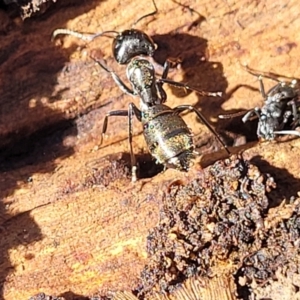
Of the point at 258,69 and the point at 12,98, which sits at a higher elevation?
the point at 12,98

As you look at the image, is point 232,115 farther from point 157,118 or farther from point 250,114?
point 157,118

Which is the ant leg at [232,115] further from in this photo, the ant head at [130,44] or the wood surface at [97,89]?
the ant head at [130,44]

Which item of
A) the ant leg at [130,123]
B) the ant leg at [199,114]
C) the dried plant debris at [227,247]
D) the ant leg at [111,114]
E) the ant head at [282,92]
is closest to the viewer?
the dried plant debris at [227,247]

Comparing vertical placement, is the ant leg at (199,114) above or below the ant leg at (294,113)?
above

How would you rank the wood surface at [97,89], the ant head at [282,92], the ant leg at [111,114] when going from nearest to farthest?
1. the wood surface at [97,89]
2. the ant leg at [111,114]
3. the ant head at [282,92]

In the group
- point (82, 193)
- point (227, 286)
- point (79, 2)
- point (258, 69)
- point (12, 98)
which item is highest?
point (79, 2)

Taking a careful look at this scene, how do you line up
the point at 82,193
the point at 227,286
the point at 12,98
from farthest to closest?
1. the point at 12,98
2. the point at 82,193
3. the point at 227,286

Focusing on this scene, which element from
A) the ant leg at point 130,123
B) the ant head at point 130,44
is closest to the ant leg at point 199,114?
the ant leg at point 130,123

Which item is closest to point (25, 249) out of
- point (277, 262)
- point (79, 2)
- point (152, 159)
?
point (152, 159)

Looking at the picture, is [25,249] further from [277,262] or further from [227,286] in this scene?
[277,262]
